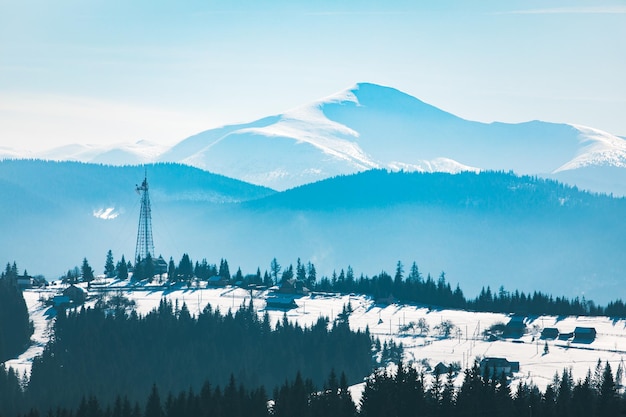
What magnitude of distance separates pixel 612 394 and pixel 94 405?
56698 millimetres

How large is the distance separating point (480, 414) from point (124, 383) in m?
69.3

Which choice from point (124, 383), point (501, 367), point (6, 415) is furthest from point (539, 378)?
point (6, 415)

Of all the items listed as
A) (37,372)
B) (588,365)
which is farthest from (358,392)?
(37,372)

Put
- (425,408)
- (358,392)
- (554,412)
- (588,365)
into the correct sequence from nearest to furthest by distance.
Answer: (554,412) → (425,408) → (358,392) → (588,365)

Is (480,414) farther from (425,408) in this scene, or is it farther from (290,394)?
(290,394)

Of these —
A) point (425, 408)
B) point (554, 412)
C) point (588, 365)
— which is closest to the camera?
point (554, 412)

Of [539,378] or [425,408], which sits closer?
[425,408]

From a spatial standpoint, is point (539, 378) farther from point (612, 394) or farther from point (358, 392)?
point (612, 394)

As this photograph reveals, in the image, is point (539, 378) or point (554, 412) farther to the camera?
point (539, 378)

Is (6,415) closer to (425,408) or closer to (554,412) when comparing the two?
(425,408)

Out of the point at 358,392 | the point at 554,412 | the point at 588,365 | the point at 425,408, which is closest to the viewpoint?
the point at 554,412

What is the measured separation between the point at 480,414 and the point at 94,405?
4343 cm

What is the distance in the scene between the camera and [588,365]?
640 ft

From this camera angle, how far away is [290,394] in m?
152
